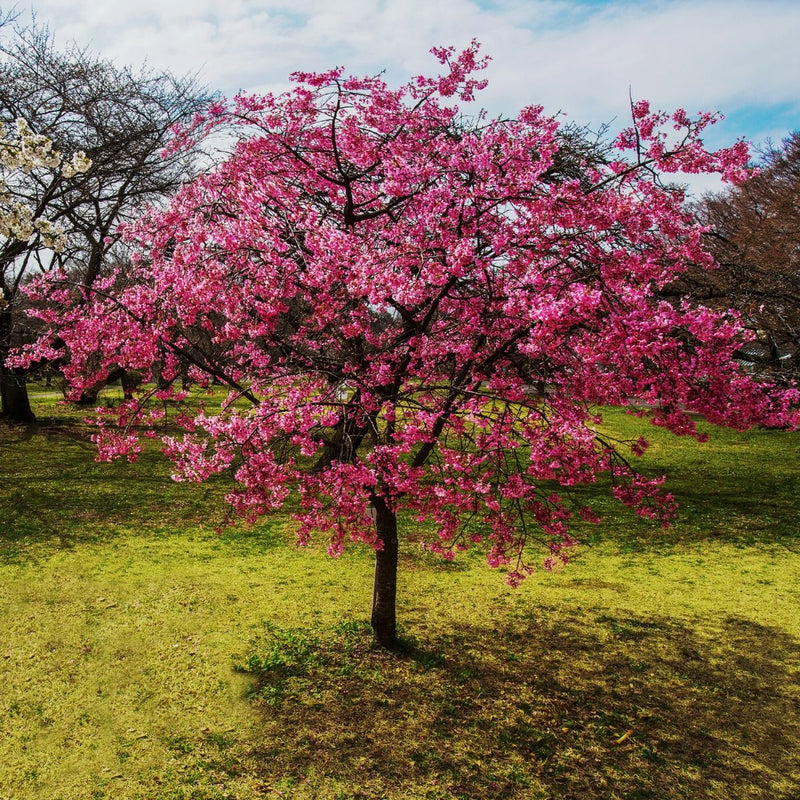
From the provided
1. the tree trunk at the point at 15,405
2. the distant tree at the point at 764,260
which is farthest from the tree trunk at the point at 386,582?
the tree trunk at the point at 15,405

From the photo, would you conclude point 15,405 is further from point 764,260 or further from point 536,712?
point 764,260

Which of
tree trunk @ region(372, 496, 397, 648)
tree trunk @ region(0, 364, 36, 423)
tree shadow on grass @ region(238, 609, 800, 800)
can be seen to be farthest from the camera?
tree trunk @ region(0, 364, 36, 423)

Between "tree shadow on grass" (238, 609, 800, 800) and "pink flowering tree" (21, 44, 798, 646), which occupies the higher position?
"pink flowering tree" (21, 44, 798, 646)

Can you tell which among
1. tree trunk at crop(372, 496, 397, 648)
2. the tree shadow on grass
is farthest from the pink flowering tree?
the tree shadow on grass

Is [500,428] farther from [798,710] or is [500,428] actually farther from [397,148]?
[798,710]

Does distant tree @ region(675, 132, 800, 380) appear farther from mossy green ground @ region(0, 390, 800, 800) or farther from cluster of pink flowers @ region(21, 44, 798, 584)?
cluster of pink flowers @ region(21, 44, 798, 584)

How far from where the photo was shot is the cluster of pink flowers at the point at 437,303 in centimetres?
541

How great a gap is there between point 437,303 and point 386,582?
9.41 feet

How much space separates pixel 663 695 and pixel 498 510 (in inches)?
95.3

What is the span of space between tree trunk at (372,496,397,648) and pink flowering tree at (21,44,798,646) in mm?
24

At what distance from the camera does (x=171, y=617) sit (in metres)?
7.61

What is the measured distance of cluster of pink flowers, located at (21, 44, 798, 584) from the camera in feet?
17.7

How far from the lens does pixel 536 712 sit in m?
5.90

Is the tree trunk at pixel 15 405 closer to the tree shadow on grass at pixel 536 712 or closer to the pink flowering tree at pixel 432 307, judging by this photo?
the pink flowering tree at pixel 432 307
